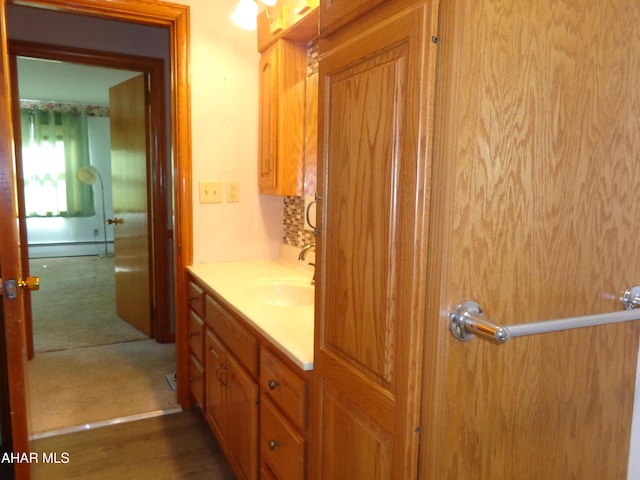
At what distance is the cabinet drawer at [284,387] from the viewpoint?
1.19 m

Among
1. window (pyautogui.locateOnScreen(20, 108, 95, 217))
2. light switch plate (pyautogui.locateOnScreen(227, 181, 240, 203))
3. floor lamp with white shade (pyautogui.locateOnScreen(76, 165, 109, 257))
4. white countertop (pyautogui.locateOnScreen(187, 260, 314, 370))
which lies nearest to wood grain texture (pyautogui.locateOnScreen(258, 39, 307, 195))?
light switch plate (pyautogui.locateOnScreen(227, 181, 240, 203))

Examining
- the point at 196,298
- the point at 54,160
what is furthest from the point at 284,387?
the point at 54,160

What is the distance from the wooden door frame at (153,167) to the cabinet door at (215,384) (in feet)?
4.95

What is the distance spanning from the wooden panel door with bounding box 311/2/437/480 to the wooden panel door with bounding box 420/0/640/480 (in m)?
0.04

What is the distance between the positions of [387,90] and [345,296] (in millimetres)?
408

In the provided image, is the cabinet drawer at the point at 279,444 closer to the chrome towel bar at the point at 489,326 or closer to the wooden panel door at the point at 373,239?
the wooden panel door at the point at 373,239

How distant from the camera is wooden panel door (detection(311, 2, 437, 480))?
75 centimetres

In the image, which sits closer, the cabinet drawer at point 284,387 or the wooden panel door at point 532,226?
the wooden panel door at point 532,226

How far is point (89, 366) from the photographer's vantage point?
10.0ft

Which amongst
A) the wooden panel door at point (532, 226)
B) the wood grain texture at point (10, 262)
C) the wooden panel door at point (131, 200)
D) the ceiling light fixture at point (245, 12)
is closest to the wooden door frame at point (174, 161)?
the wood grain texture at point (10, 262)

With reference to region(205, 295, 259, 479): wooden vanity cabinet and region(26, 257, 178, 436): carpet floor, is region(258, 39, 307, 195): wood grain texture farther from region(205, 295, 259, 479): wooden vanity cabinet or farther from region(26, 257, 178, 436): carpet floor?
region(26, 257, 178, 436): carpet floor

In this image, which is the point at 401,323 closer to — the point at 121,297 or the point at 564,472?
the point at 564,472

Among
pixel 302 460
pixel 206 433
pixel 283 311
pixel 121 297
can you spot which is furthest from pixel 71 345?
pixel 302 460

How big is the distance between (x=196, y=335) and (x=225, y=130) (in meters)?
1.03
